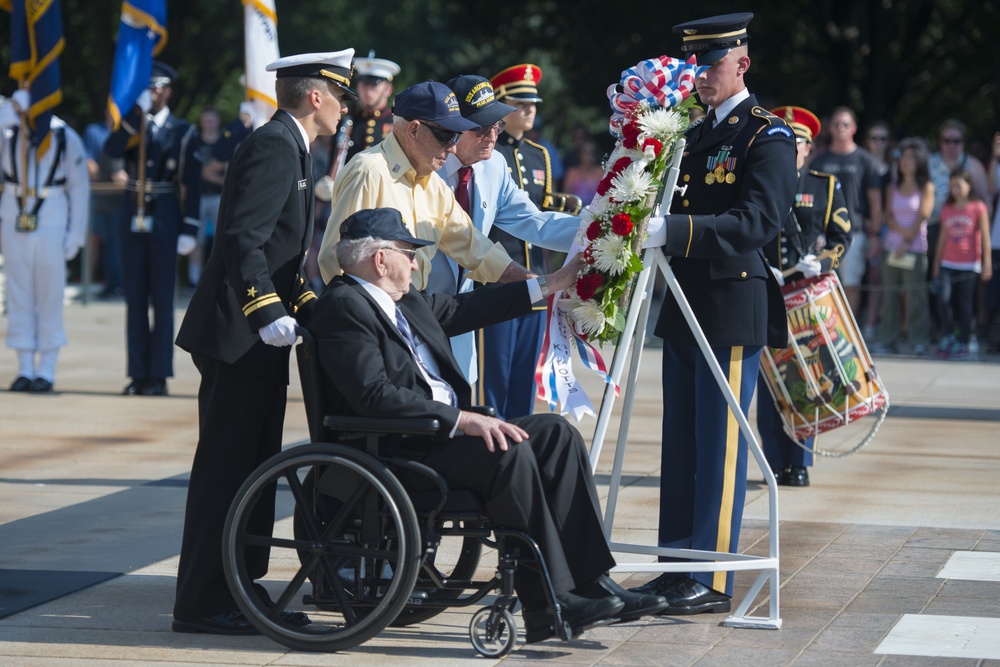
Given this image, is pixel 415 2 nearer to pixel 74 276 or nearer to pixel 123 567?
pixel 74 276

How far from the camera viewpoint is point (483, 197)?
22.3ft

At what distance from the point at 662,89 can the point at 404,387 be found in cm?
128

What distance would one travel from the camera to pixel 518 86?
8.41 m

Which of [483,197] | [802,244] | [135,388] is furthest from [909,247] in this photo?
[483,197]

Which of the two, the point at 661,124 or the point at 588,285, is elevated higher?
the point at 661,124

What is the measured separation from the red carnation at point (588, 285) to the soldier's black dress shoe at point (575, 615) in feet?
3.31

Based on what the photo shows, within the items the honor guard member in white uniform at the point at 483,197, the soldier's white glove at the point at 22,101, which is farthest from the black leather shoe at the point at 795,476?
the soldier's white glove at the point at 22,101

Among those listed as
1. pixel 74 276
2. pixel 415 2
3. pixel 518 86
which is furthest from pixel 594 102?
pixel 518 86

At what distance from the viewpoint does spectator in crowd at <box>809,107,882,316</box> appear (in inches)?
547

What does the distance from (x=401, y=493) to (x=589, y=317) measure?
94 cm

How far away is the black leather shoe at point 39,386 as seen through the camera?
11562 millimetres

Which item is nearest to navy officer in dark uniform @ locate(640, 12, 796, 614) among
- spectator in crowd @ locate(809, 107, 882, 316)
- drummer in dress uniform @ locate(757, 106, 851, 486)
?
drummer in dress uniform @ locate(757, 106, 851, 486)

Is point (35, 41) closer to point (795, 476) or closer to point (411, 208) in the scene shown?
point (795, 476)

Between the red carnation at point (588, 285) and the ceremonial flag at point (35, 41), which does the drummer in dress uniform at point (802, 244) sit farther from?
the ceremonial flag at point (35, 41)
